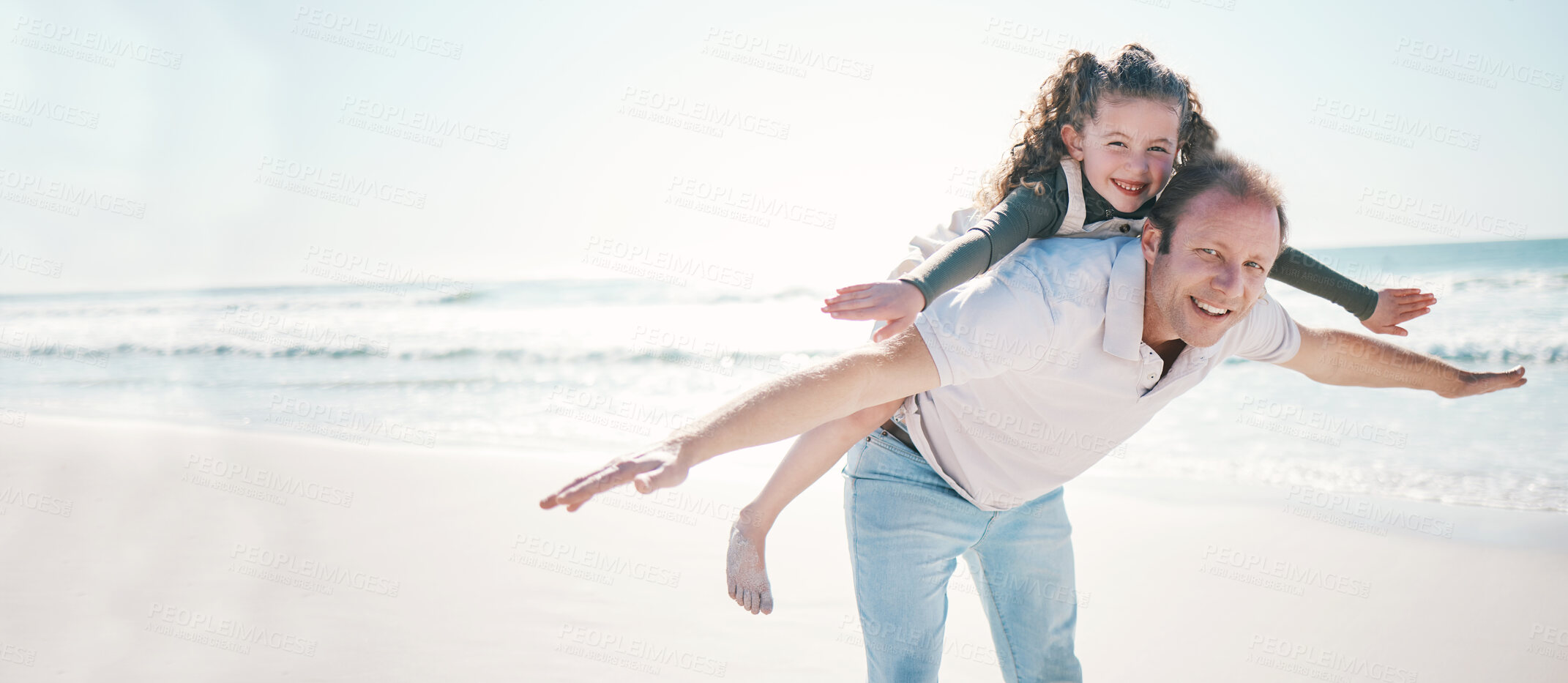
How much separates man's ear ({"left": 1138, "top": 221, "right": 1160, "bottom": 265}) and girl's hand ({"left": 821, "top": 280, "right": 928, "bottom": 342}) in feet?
2.13

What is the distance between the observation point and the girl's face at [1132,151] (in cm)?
265

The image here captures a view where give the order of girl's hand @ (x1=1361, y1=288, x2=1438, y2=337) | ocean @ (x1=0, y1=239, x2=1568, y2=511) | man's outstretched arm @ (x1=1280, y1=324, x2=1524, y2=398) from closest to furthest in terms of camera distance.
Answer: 1. man's outstretched arm @ (x1=1280, y1=324, x2=1524, y2=398)
2. girl's hand @ (x1=1361, y1=288, x2=1438, y2=337)
3. ocean @ (x1=0, y1=239, x2=1568, y2=511)

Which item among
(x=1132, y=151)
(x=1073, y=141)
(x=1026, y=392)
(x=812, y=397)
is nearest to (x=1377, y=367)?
(x=1132, y=151)

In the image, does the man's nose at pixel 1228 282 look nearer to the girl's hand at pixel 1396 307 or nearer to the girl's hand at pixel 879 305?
the girl's hand at pixel 879 305

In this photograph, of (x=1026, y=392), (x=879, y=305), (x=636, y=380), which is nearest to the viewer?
(x=879, y=305)

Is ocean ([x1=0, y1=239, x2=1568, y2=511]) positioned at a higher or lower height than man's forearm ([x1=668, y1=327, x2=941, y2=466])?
lower

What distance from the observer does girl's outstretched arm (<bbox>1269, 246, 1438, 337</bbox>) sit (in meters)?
2.71

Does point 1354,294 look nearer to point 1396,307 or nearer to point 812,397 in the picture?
point 1396,307

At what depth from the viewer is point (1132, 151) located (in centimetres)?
267

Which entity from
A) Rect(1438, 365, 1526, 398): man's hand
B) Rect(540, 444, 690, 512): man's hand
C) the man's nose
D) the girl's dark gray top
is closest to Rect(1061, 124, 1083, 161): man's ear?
the girl's dark gray top

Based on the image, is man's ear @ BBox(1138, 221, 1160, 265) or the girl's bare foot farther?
the girl's bare foot

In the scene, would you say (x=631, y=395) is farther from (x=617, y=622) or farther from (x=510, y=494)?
(x=617, y=622)

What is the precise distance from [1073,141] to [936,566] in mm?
1475

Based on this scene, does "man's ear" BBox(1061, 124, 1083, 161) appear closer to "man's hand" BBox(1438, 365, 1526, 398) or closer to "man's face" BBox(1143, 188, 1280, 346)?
"man's face" BBox(1143, 188, 1280, 346)
